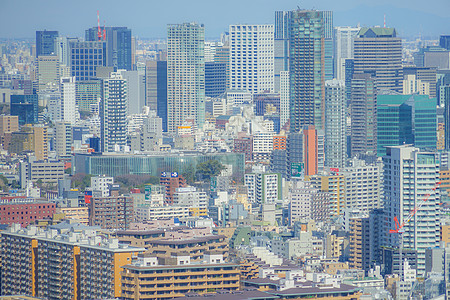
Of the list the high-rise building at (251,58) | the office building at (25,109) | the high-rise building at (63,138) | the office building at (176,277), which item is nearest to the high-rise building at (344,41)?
the high-rise building at (251,58)

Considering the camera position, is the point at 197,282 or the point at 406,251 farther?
the point at 406,251

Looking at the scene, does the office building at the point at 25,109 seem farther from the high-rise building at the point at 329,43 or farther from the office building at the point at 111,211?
the office building at the point at 111,211

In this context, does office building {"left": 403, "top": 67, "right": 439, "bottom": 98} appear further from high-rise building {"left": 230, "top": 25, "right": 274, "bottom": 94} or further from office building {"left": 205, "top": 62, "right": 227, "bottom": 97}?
office building {"left": 205, "top": 62, "right": 227, "bottom": 97}

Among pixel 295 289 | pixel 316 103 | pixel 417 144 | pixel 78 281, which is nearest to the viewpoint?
pixel 295 289

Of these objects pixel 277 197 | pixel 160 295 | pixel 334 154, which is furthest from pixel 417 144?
pixel 160 295

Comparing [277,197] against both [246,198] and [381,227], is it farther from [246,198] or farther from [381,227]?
[381,227]

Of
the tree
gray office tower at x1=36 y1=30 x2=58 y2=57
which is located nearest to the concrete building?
the tree
